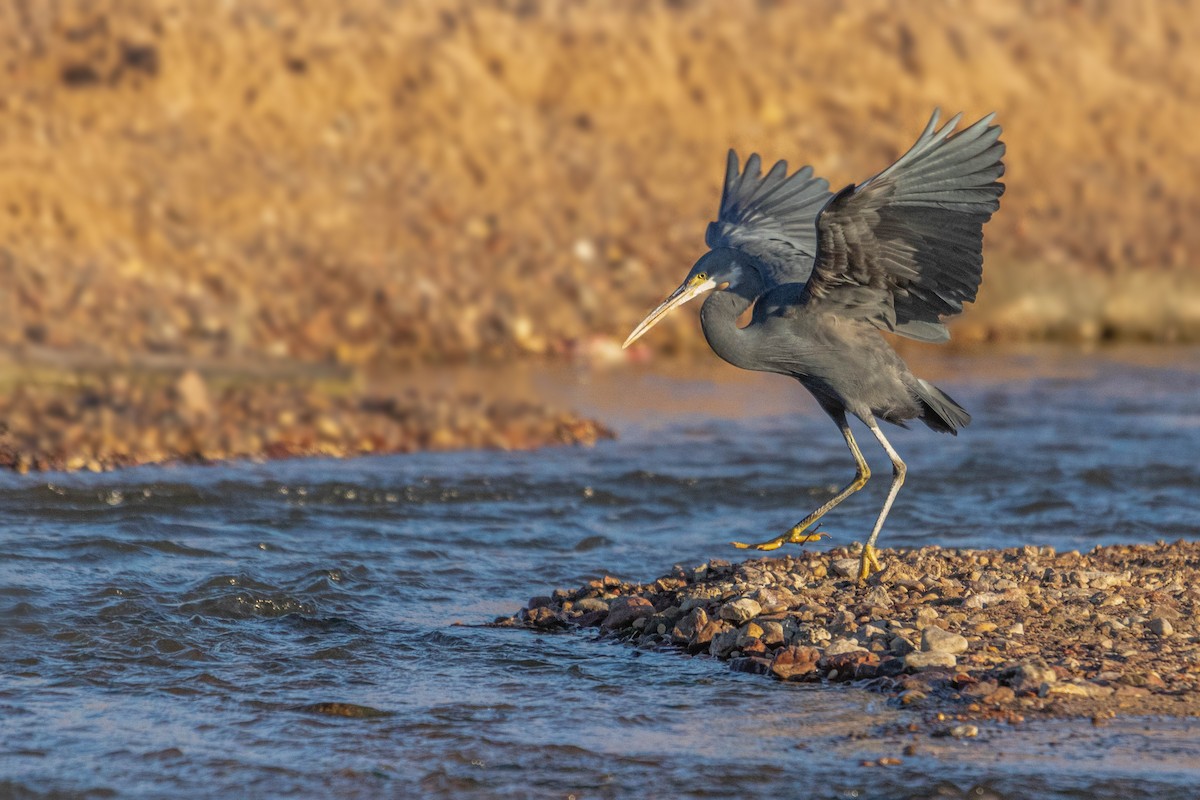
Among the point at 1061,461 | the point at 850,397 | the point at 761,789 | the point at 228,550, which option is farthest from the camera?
the point at 1061,461

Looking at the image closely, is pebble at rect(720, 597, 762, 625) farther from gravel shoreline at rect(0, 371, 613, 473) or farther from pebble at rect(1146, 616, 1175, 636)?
gravel shoreline at rect(0, 371, 613, 473)

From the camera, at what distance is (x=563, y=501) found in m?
9.62

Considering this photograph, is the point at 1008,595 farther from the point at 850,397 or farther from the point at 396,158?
the point at 396,158

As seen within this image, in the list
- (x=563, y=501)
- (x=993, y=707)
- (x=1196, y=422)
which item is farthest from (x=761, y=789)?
(x=1196, y=422)

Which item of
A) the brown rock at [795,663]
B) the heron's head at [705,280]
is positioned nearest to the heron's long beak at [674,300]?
the heron's head at [705,280]

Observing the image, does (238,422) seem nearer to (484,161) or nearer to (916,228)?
(916,228)

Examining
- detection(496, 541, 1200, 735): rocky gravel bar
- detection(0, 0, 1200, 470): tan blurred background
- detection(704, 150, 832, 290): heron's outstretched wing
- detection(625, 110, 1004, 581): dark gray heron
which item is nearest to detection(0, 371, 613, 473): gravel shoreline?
detection(0, 0, 1200, 470): tan blurred background

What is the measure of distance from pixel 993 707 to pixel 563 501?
14.4 ft

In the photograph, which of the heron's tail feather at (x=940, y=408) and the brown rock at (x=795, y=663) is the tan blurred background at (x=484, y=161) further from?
the brown rock at (x=795, y=663)

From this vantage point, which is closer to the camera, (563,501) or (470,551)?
(470,551)

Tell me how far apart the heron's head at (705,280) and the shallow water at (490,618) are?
1305 mm

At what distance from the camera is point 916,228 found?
6.59 metres

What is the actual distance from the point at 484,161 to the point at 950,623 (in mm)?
11408

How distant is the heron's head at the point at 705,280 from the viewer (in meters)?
6.89
